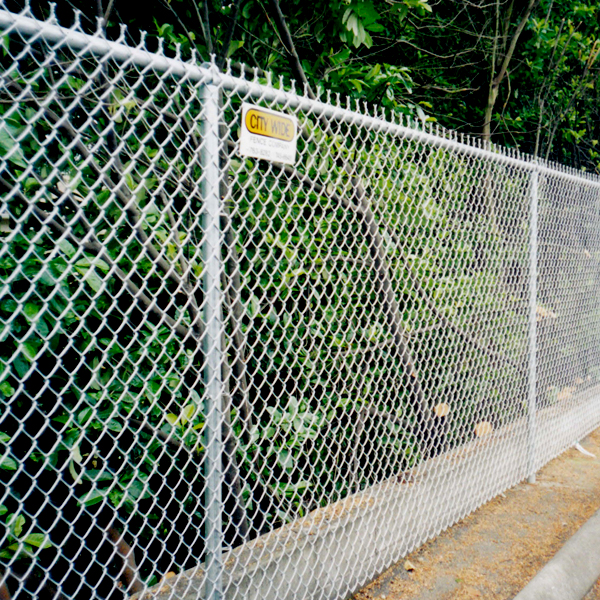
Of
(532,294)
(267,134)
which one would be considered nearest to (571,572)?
(532,294)

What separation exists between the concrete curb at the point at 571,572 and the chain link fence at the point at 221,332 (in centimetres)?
61

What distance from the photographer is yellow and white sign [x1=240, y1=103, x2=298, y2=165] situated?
1.87 metres

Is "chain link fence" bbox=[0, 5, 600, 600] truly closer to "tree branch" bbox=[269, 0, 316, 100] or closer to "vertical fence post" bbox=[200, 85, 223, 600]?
"vertical fence post" bbox=[200, 85, 223, 600]

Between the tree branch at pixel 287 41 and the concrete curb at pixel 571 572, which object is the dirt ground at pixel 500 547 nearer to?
the concrete curb at pixel 571 572

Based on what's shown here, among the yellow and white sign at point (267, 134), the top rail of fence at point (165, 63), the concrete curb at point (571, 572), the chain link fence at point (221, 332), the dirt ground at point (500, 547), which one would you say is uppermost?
the top rail of fence at point (165, 63)

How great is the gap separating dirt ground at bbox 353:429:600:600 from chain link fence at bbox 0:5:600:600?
0.36 feet

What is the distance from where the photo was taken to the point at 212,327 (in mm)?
1832

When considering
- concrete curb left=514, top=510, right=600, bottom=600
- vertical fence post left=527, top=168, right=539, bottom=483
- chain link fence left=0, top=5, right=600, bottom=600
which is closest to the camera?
chain link fence left=0, top=5, right=600, bottom=600

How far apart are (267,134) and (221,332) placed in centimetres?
77

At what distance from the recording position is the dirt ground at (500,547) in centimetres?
255

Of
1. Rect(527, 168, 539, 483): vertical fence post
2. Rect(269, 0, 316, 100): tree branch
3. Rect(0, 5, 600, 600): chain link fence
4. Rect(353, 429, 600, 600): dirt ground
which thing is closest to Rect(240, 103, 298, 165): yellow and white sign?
Rect(0, 5, 600, 600): chain link fence

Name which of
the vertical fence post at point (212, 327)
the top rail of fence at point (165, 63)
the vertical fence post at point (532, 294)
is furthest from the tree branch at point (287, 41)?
the vertical fence post at point (532, 294)

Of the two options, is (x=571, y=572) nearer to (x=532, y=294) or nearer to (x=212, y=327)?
(x=532, y=294)

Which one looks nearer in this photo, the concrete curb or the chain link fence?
the chain link fence
